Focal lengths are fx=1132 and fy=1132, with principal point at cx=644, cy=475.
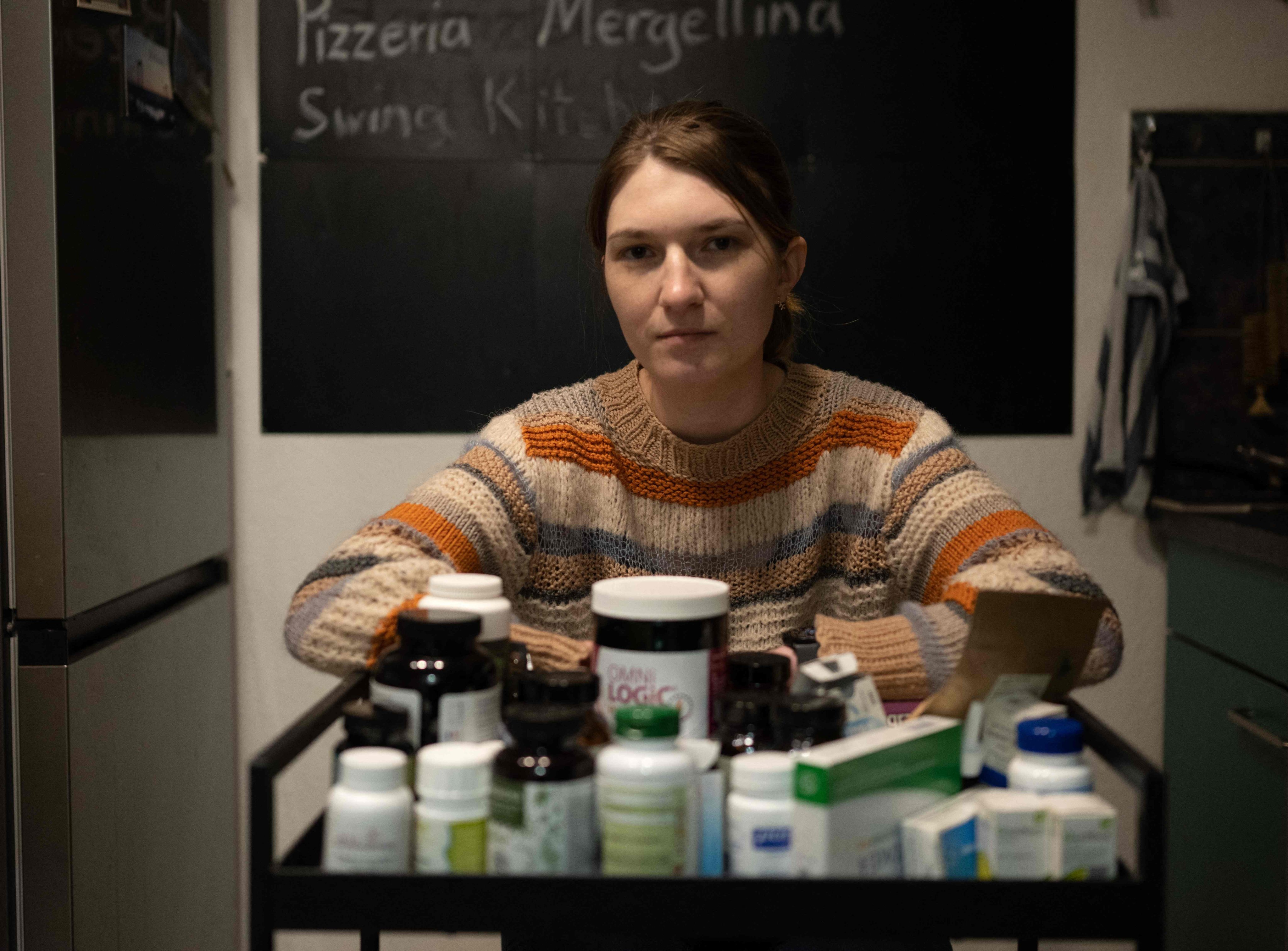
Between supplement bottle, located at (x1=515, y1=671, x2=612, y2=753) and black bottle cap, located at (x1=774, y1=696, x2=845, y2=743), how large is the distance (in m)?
0.12

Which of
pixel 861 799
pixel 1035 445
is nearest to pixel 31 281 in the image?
pixel 861 799

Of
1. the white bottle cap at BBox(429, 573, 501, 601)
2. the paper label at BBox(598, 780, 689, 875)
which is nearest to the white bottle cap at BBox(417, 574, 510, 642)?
the white bottle cap at BBox(429, 573, 501, 601)

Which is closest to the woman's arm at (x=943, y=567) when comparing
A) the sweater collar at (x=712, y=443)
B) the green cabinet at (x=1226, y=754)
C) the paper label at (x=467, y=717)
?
the sweater collar at (x=712, y=443)

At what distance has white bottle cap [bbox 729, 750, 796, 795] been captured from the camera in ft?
2.14

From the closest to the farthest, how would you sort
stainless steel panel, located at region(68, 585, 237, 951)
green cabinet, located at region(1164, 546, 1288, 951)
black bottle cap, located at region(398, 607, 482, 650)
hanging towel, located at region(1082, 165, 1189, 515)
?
black bottle cap, located at region(398, 607, 482, 650)
stainless steel panel, located at region(68, 585, 237, 951)
green cabinet, located at region(1164, 546, 1288, 951)
hanging towel, located at region(1082, 165, 1189, 515)

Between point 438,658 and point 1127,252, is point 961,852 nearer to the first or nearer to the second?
point 438,658

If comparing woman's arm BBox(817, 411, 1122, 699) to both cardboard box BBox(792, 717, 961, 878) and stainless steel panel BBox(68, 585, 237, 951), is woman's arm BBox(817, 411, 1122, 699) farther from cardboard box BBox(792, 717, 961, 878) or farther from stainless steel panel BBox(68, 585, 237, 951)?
stainless steel panel BBox(68, 585, 237, 951)

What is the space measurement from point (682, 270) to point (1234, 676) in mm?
1234

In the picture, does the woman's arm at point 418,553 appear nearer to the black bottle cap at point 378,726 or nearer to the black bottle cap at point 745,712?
the black bottle cap at point 378,726

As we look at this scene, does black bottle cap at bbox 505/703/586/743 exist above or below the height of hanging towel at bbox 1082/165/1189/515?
below

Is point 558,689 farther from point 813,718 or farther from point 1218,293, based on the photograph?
point 1218,293

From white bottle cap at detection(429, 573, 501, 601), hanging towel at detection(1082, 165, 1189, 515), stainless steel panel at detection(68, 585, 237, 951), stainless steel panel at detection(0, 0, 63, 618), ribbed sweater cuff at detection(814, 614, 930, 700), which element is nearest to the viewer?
white bottle cap at detection(429, 573, 501, 601)

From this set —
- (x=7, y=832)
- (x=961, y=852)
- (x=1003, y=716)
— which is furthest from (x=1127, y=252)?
(x=7, y=832)

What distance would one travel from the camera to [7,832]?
1420mm
